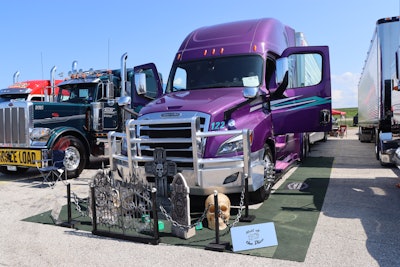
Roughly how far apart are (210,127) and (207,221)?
126 cm

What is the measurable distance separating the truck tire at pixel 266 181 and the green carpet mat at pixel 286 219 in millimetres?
132

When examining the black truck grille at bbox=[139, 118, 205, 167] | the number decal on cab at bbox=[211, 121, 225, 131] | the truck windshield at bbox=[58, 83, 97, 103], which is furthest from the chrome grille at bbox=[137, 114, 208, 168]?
the truck windshield at bbox=[58, 83, 97, 103]

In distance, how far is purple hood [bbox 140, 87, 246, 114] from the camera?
5152 millimetres

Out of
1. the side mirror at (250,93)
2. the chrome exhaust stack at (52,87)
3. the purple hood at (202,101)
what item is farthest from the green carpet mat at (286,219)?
the chrome exhaust stack at (52,87)

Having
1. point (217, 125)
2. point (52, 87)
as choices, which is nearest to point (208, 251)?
point (217, 125)

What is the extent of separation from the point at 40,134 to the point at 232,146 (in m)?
5.45

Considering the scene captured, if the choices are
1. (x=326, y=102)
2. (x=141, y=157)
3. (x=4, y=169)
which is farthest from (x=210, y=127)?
(x=4, y=169)

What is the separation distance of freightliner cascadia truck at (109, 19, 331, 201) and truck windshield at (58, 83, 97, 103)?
143 inches

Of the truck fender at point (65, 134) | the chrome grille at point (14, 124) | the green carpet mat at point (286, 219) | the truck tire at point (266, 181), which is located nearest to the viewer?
the green carpet mat at point (286, 219)

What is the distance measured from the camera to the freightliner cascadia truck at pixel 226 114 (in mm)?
4883

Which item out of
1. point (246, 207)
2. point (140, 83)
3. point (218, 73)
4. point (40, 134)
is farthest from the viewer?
point (40, 134)

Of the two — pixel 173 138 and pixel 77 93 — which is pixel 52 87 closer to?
pixel 77 93

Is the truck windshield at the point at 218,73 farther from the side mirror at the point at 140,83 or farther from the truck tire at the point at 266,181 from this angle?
the truck tire at the point at 266,181

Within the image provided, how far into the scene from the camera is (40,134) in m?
8.55
